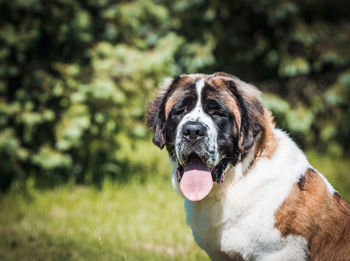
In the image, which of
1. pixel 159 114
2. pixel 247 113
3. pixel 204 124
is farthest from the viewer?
pixel 159 114

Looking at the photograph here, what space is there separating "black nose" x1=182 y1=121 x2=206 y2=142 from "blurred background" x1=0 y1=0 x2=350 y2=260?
1.53 m

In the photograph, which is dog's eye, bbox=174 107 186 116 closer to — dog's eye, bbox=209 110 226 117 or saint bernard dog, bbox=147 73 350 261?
saint bernard dog, bbox=147 73 350 261

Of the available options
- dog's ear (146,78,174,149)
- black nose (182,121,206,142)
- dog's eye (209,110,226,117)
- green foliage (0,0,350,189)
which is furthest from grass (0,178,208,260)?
dog's eye (209,110,226,117)

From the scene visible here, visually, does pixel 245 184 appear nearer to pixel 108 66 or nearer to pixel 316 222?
pixel 316 222

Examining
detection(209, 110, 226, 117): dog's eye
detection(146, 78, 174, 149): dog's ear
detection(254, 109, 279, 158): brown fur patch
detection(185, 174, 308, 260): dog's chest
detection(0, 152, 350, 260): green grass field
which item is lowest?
detection(0, 152, 350, 260): green grass field

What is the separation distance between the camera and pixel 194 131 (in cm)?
257

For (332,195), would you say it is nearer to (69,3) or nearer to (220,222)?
(220,222)

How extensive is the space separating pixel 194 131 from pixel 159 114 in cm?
47

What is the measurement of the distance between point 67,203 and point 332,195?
11.6 feet

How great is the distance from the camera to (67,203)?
5215 millimetres

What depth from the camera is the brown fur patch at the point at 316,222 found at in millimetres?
2475

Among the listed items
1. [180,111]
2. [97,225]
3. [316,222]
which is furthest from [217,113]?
[97,225]

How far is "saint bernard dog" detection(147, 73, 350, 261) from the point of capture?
2.49m

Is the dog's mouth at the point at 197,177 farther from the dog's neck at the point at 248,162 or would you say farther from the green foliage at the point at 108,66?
the green foliage at the point at 108,66
